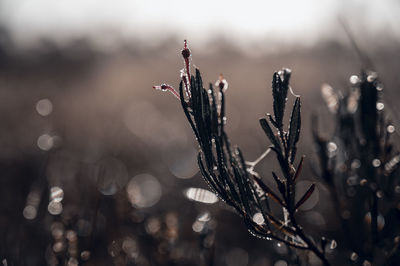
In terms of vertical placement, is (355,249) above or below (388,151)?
below

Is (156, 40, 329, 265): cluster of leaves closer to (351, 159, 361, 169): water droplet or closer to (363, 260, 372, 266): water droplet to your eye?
(363, 260, 372, 266): water droplet

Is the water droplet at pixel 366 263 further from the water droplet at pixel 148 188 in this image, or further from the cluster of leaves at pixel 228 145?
the water droplet at pixel 148 188

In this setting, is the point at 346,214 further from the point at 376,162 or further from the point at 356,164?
the point at 376,162

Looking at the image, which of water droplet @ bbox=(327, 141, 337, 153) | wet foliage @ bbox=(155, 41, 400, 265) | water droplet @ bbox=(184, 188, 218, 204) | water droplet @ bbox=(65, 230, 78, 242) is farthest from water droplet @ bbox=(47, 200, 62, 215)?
water droplet @ bbox=(327, 141, 337, 153)

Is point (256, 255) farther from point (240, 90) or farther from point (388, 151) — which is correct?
point (240, 90)

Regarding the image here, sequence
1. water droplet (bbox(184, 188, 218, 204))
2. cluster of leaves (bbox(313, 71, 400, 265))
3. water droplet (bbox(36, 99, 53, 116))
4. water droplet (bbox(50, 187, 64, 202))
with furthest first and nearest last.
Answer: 1. water droplet (bbox(36, 99, 53, 116))
2. water droplet (bbox(50, 187, 64, 202))
3. water droplet (bbox(184, 188, 218, 204))
4. cluster of leaves (bbox(313, 71, 400, 265))

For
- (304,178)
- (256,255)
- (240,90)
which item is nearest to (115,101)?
(240,90)

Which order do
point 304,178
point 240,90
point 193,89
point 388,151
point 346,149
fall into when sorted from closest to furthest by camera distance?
point 193,89 → point 388,151 → point 346,149 → point 304,178 → point 240,90
